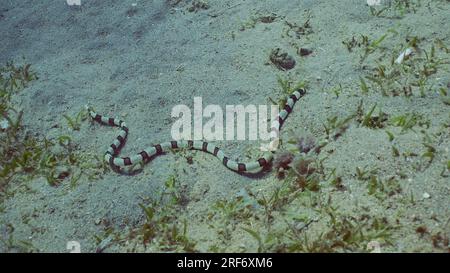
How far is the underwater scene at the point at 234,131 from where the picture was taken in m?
3.44

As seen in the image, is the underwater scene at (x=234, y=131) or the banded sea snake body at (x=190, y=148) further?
the banded sea snake body at (x=190, y=148)

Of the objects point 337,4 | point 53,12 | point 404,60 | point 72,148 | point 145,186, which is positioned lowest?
point 145,186

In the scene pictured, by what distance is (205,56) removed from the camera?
19.5ft

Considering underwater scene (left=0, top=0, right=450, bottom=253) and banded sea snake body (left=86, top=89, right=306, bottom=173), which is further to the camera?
banded sea snake body (left=86, top=89, right=306, bottom=173)

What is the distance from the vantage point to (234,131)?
4730mm

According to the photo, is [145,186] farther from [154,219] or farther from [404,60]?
[404,60]

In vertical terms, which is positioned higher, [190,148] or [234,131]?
[234,131]

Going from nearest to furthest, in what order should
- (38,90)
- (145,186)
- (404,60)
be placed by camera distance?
1. (145,186)
2. (404,60)
3. (38,90)

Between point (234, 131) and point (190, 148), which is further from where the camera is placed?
point (234, 131)

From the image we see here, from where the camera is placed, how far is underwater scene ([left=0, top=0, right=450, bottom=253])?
344 cm
